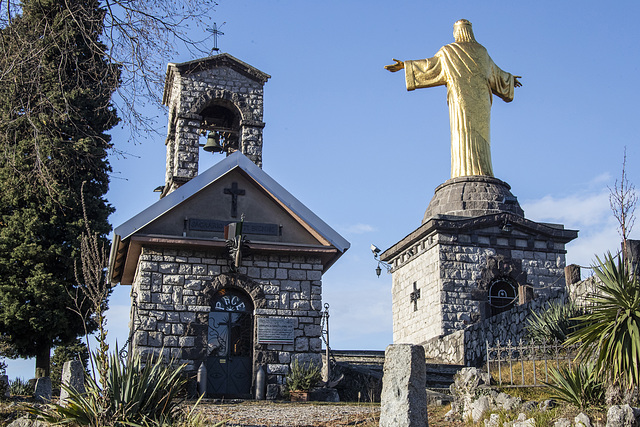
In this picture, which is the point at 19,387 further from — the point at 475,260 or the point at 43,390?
the point at 475,260

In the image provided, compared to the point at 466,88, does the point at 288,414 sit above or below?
below

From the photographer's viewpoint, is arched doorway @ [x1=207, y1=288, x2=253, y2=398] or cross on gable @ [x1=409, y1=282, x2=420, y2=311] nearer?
arched doorway @ [x1=207, y1=288, x2=253, y2=398]

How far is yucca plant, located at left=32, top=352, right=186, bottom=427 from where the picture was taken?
27.3ft

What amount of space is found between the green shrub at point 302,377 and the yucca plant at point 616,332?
519cm

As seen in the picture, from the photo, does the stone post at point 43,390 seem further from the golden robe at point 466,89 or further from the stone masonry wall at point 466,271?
the golden robe at point 466,89

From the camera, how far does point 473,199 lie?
69.7 ft

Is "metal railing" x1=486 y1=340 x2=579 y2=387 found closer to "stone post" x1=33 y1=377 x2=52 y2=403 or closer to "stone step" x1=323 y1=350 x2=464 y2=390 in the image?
"stone step" x1=323 y1=350 x2=464 y2=390

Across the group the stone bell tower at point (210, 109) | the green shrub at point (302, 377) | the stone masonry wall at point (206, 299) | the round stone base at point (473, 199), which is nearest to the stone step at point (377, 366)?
the green shrub at point (302, 377)

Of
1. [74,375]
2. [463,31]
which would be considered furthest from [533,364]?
[463,31]

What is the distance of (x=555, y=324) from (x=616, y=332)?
4.51 metres

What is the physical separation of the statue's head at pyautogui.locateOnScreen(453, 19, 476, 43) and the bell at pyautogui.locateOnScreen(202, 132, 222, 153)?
884cm

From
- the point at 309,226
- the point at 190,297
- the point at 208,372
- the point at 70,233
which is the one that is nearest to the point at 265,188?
the point at 309,226

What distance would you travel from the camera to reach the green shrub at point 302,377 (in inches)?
557

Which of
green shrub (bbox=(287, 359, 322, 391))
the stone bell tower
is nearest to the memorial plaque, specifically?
green shrub (bbox=(287, 359, 322, 391))
